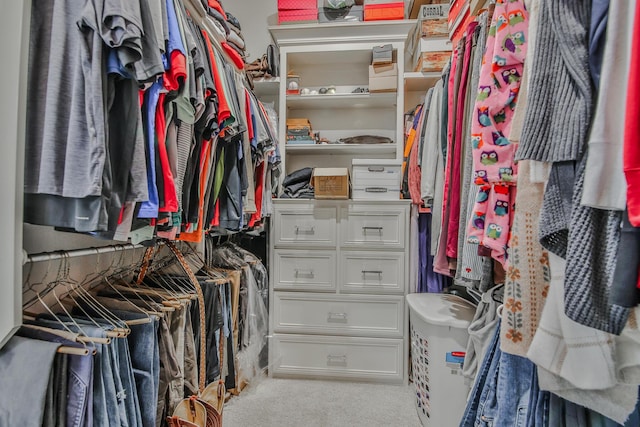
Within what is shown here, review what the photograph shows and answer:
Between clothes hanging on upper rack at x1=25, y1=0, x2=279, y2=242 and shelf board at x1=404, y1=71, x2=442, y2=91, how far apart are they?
1610 mm

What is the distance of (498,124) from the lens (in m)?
0.97

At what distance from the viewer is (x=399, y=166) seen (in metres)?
2.13

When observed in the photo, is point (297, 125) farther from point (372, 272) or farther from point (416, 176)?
point (372, 272)

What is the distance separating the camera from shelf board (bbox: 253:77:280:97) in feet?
7.83

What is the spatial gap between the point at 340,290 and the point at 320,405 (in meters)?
0.63

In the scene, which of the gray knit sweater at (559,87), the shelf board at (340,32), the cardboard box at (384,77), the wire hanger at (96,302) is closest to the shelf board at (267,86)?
the shelf board at (340,32)

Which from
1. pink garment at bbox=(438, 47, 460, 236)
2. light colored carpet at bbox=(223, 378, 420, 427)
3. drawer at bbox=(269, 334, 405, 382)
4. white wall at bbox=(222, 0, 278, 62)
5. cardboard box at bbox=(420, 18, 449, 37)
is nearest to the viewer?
pink garment at bbox=(438, 47, 460, 236)

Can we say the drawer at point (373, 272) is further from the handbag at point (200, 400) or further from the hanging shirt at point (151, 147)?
the hanging shirt at point (151, 147)

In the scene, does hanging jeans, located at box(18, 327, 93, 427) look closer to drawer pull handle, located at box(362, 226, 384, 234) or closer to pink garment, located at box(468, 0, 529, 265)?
pink garment, located at box(468, 0, 529, 265)

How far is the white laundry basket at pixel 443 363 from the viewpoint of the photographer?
1.51 metres

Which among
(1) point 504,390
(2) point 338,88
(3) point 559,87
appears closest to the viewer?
(3) point 559,87

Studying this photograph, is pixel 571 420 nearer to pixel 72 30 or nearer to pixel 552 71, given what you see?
pixel 552 71

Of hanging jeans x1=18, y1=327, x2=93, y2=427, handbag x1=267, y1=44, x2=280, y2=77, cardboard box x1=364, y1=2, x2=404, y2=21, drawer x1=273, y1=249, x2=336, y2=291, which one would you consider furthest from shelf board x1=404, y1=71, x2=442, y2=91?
hanging jeans x1=18, y1=327, x2=93, y2=427

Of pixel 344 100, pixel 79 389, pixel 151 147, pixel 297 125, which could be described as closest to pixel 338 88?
pixel 344 100
